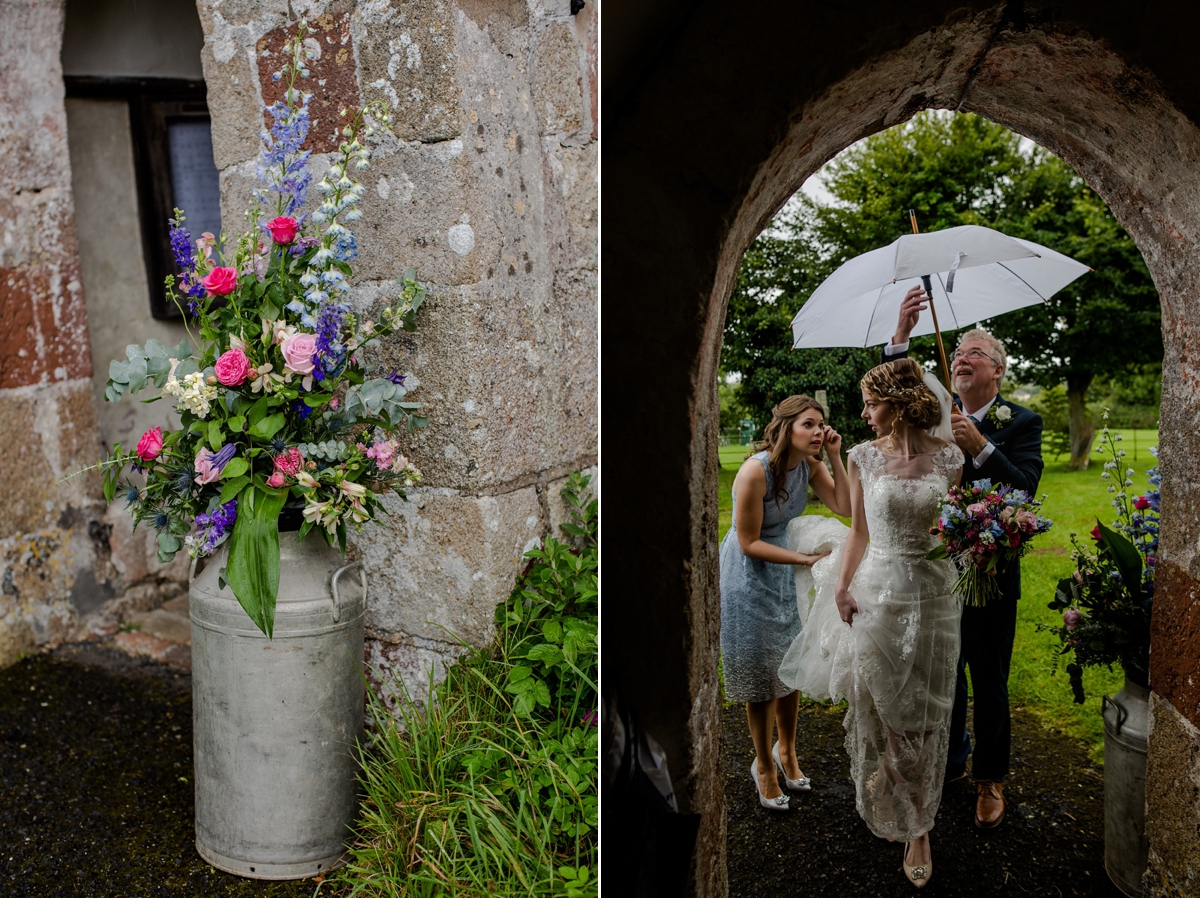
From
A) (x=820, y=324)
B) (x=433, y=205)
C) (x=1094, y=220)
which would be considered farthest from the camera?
(x=433, y=205)

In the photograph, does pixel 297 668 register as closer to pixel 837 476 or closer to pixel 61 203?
pixel 837 476

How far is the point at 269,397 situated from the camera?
207 centimetres

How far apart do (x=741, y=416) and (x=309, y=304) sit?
107 cm

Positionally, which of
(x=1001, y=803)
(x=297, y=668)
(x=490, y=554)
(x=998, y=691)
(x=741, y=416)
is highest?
(x=741, y=416)

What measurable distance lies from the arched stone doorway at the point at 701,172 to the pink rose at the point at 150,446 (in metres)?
1.33

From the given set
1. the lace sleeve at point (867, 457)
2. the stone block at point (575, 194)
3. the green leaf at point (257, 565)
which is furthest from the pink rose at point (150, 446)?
the lace sleeve at point (867, 457)

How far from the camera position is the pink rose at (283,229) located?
2020 mm

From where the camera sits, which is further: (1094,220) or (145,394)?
(145,394)

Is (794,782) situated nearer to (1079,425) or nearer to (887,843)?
(887,843)

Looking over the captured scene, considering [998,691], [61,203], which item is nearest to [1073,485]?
[998,691]

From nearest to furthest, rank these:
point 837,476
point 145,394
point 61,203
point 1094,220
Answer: point 837,476 < point 1094,220 < point 61,203 < point 145,394

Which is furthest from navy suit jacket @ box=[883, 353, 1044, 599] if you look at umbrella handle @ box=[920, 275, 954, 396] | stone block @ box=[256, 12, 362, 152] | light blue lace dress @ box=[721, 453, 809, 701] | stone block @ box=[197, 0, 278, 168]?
stone block @ box=[197, 0, 278, 168]

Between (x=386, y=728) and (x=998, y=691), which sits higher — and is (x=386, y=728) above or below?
below

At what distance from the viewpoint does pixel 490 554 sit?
240 cm
